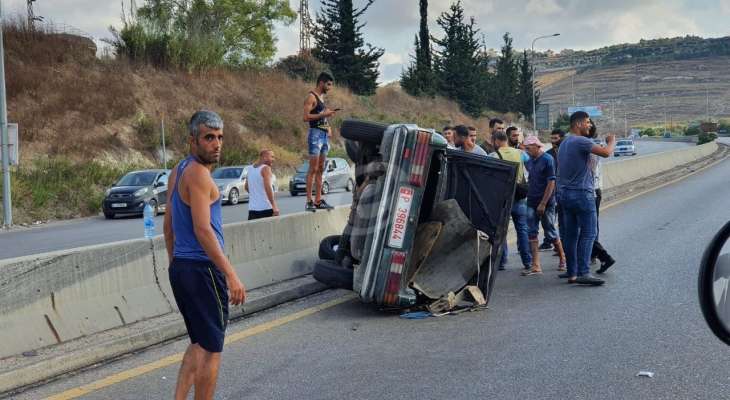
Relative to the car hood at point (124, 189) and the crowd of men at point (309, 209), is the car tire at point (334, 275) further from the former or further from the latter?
the car hood at point (124, 189)

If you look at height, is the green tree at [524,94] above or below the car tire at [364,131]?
above

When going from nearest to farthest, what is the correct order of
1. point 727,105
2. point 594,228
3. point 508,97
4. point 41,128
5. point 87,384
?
1. point 87,384
2. point 594,228
3. point 41,128
4. point 508,97
5. point 727,105

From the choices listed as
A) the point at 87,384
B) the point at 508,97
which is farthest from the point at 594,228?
the point at 508,97

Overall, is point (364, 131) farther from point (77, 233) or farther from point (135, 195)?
point (135, 195)

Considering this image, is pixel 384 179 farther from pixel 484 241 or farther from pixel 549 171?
pixel 549 171

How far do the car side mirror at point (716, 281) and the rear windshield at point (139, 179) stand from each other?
1018 inches

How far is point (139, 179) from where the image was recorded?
27969mm

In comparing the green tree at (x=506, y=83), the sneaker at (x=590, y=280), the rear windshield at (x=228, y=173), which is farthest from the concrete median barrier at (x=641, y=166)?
the green tree at (x=506, y=83)

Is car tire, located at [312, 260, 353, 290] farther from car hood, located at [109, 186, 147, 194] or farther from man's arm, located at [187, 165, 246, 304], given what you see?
car hood, located at [109, 186, 147, 194]

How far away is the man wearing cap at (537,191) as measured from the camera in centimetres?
1076

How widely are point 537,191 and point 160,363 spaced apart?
19.7 ft

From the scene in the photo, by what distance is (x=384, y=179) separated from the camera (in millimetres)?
8086

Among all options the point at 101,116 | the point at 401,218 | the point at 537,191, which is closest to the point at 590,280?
the point at 537,191

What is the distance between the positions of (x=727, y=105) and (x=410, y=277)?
165852 millimetres
